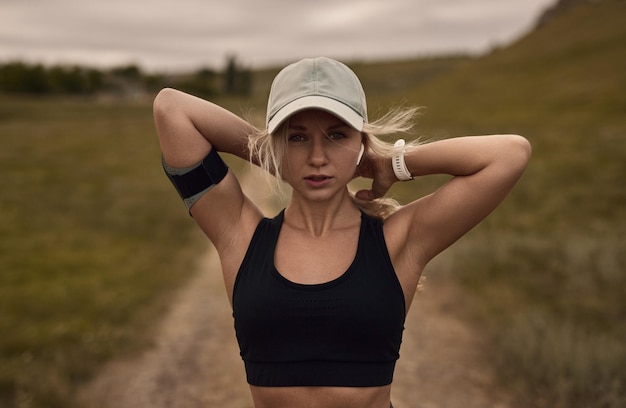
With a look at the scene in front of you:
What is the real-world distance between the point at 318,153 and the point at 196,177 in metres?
0.49

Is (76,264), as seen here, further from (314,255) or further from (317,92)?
(317,92)

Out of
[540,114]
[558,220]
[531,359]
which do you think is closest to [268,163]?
[531,359]

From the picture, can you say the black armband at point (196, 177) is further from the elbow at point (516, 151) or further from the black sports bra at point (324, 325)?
the elbow at point (516, 151)

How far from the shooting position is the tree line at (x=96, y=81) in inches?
3369

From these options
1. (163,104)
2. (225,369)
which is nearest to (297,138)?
(163,104)

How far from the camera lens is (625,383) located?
16.0 ft

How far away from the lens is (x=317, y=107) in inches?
74.6

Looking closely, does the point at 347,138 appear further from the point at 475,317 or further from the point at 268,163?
the point at 475,317

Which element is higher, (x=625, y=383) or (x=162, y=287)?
(x=625, y=383)

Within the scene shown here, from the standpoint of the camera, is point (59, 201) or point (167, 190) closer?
point (59, 201)

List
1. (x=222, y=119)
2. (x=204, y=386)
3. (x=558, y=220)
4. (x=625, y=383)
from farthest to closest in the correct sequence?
(x=558, y=220) → (x=204, y=386) → (x=625, y=383) → (x=222, y=119)

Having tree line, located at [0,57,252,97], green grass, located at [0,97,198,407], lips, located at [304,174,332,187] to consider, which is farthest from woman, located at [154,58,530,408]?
tree line, located at [0,57,252,97]

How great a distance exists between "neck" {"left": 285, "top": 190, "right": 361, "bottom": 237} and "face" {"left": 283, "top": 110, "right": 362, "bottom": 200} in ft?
0.40

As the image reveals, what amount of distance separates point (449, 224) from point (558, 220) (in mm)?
11723
